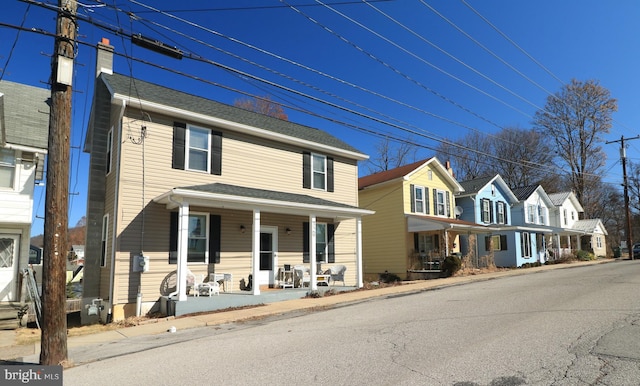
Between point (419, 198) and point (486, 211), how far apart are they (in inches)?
307

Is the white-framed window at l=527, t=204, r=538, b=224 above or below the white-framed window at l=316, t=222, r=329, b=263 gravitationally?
above

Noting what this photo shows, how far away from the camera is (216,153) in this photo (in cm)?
1466

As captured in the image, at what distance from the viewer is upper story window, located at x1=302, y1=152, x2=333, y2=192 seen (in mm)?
17344

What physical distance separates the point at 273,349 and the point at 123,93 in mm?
9708

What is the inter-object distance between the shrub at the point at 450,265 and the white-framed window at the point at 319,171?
773cm

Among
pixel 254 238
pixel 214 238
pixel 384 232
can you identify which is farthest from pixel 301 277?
pixel 384 232

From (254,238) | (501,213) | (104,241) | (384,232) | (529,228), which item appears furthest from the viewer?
(501,213)

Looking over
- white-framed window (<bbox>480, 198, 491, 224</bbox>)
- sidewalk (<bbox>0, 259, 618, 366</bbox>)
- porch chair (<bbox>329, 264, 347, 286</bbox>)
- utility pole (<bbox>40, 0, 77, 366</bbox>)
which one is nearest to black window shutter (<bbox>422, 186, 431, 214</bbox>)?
white-framed window (<bbox>480, 198, 491, 224</bbox>)

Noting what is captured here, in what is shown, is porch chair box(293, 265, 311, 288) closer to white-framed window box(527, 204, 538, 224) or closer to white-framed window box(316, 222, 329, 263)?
white-framed window box(316, 222, 329, 263)

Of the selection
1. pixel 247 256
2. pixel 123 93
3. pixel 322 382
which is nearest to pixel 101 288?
pixel 247 256

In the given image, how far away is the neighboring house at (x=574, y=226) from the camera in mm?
38656

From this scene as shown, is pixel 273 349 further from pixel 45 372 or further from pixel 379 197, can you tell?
pixel 379 197

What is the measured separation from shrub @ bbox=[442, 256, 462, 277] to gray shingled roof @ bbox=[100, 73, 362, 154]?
23.4 ft

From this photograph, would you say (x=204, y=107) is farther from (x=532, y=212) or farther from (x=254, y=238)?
(x=532, y=212)
